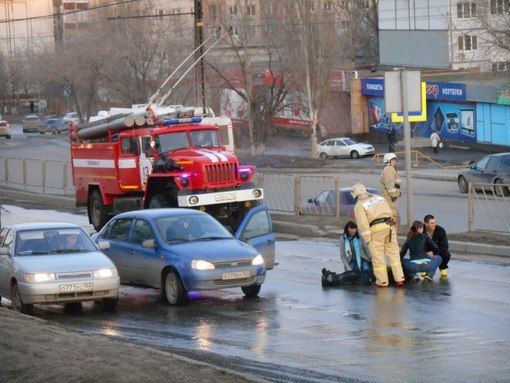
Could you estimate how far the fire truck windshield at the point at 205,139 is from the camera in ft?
89.7

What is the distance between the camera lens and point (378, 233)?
17.5 m

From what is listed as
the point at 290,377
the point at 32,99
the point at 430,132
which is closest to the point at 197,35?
the point at 290,377

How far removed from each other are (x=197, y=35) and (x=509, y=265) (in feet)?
65.2

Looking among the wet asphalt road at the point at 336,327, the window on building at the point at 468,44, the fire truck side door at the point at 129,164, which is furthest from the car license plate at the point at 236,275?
the window on building at the point at 468,44

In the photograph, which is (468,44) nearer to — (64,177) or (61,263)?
(64,177)

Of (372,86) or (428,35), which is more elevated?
(428,35)

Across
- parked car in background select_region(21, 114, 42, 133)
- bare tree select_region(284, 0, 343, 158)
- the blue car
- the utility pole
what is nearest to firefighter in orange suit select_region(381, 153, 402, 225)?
the blue car

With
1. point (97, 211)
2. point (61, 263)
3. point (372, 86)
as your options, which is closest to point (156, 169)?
point (97, 211)

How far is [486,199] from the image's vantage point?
2380 cm

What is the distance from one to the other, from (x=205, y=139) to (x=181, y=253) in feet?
35.7

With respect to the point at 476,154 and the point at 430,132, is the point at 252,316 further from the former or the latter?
the point at 430,132

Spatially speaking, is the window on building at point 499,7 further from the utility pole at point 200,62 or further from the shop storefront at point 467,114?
the utility pole at point 200,62

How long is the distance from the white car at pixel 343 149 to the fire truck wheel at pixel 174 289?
49871mm

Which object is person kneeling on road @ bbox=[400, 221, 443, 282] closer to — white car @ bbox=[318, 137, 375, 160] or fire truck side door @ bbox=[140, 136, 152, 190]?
fire truck side door @ bbox=[140, 136, 152, 190]
